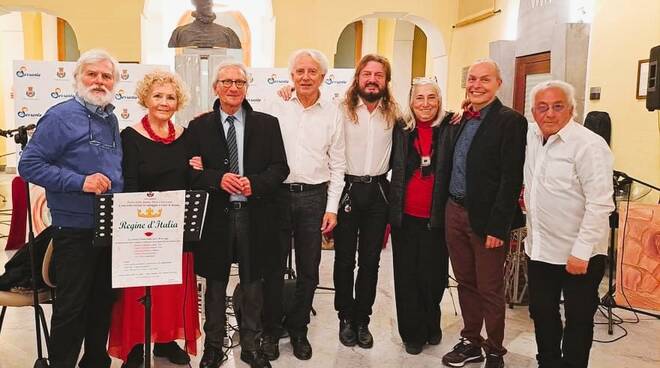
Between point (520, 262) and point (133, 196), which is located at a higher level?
point (133, 196)

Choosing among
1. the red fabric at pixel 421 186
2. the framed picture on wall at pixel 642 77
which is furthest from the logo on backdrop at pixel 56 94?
the framed picture on wall at pixel 642 77

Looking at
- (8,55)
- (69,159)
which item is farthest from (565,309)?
(8,55)

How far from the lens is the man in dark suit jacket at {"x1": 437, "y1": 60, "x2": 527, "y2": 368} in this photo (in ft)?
8.86

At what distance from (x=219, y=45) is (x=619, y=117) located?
3.74 meters

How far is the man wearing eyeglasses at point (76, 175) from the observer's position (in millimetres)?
2344

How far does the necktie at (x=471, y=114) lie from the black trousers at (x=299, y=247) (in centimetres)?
83

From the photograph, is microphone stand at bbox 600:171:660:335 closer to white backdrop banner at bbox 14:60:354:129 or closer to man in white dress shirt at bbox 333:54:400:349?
man in white dress shirt at bbox 333:54:400:349

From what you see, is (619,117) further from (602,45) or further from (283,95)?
(283,95)

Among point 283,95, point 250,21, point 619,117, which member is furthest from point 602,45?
point 250,21

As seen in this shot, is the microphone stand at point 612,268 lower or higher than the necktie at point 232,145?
lower

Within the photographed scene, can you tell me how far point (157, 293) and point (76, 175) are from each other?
2.69 ft

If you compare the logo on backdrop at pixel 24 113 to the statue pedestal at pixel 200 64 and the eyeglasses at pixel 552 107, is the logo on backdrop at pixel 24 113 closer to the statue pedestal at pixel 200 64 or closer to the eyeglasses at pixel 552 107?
the statue pedestal at pixel 200 64

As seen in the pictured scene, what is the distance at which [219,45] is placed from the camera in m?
5.24

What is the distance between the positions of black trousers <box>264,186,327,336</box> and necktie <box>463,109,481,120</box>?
0.83 m
